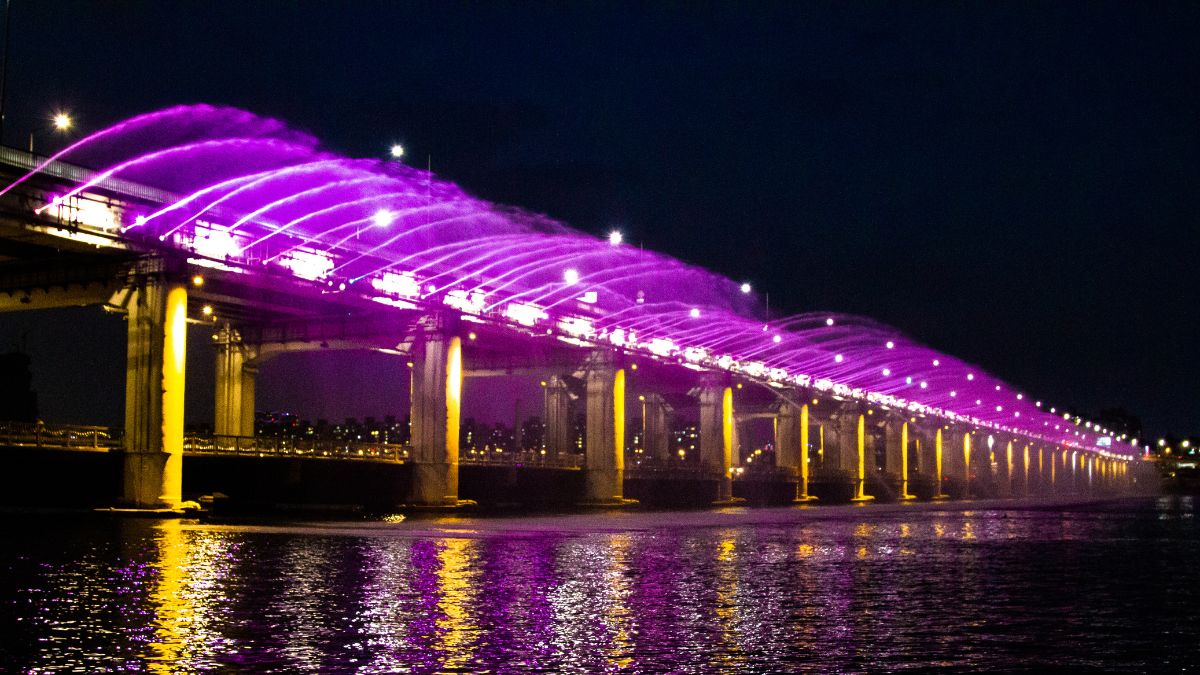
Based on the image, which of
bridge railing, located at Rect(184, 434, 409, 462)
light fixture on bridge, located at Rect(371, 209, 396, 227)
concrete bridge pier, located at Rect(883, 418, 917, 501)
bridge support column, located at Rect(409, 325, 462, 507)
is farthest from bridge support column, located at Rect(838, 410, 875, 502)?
light fixture on bridge, located at Rect(371, 209, 396, 227)

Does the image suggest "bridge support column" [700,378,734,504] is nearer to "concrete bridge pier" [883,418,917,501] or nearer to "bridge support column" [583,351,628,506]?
"bridge support column" [583,351,628,506]

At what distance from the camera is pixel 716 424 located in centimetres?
11788

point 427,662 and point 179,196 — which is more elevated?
point 179,196

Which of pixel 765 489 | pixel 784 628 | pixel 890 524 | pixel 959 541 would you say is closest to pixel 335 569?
pixel 784 628

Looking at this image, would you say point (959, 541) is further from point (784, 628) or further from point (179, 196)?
point (179, 196)

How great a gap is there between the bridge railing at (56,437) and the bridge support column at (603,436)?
43.8 m

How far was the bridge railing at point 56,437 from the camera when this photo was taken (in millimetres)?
53531

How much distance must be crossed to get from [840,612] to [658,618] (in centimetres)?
346

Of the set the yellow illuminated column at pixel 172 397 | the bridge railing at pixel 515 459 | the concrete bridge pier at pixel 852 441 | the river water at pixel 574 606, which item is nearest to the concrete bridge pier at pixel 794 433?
the concrete bridge pier at pixel 852 441

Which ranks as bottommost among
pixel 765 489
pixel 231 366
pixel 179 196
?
pixel 765 489

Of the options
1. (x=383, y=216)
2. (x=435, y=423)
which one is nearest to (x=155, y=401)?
(x=383, y=216)

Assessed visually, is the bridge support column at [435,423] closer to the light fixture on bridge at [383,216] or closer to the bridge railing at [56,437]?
the light fixture on bridge at [383,216]

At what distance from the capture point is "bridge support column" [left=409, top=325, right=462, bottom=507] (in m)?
75.3

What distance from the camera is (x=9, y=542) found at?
3662cm
